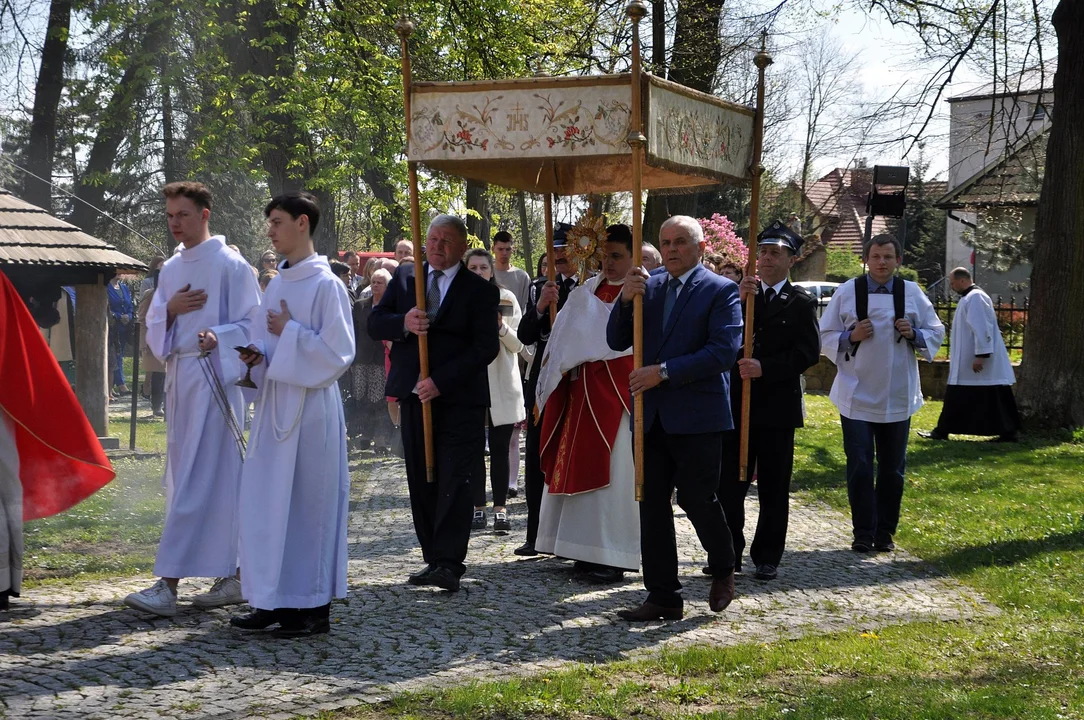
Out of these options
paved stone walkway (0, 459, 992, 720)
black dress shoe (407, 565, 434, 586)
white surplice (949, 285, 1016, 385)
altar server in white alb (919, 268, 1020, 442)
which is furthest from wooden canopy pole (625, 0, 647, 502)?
white surplice (949, 285, 1016, 385)

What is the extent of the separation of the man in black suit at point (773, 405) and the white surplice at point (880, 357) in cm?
104

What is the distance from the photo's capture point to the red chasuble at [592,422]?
7406mm

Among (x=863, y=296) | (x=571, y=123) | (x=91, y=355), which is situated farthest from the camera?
(x=91, y=355)

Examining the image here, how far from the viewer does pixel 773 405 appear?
301 inches

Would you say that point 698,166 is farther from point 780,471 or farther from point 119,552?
point 119,552

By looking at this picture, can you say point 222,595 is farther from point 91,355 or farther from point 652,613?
point 91,355

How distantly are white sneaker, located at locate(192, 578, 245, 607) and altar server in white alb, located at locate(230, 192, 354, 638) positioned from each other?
54 centimetres

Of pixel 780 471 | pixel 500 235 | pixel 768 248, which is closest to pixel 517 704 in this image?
pixel 780 471

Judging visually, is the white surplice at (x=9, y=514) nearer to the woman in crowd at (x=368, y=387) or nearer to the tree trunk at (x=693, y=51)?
the woman in crowd at (x=368, y=387)

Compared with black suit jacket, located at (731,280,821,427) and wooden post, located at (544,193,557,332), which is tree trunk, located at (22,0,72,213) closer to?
wooden post, located at (544,193,557,332)

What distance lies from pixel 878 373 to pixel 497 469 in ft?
9.45

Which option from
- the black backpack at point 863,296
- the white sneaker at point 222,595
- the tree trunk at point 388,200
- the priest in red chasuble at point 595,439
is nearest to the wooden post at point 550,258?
the priest in red chasuble at point 595,439

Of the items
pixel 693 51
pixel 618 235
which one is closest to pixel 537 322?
pixel 618 235

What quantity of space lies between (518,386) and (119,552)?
10.8ft
